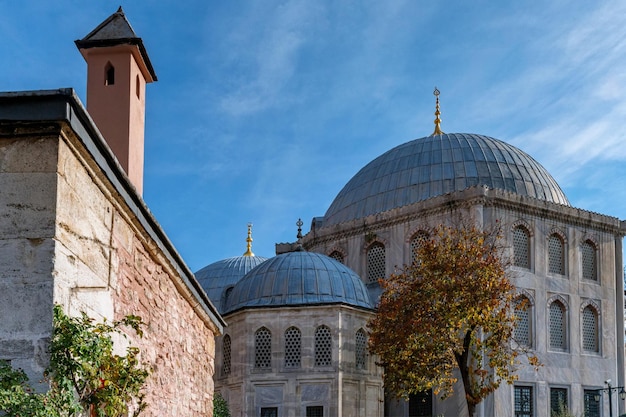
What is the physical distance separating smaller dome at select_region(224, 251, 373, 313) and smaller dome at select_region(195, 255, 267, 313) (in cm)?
601

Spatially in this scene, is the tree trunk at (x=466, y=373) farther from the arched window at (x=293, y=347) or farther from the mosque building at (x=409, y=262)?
the arched window at (x=293, y=347)

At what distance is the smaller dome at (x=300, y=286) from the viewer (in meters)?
25.8

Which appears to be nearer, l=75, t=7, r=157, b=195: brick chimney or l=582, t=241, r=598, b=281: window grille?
l=75, t=7, r=157, b=195: brick chimney

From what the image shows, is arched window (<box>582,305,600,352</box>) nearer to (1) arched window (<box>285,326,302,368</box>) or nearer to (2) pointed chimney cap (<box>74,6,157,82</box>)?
(1) arched window (<box>285,326,302,368</box>)

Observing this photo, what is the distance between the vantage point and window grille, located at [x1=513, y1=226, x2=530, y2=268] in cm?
2764

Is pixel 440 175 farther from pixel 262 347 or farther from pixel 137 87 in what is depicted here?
pixel 137 87

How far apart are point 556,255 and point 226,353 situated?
422 inches

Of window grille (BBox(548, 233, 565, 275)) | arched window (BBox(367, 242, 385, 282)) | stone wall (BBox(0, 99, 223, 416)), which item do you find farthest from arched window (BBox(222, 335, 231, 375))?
stone wall (BBox(0, 99, 223, 416))

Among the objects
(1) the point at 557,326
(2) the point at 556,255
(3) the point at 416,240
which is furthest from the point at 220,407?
(2) the point at 556,255

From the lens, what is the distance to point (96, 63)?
9.31 metres

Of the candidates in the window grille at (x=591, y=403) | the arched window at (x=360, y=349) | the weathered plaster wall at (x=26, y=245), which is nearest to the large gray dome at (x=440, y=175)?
the arched window at (x=360, y=349)

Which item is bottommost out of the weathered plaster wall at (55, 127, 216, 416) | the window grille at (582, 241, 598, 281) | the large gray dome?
the weathered plaster wall at (55, 127, 216, 416)

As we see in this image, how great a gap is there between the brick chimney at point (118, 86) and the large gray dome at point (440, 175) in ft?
69.3

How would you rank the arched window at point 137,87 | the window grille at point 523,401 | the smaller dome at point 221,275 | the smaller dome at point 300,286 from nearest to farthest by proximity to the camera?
the arched window at point 137,87 → the smaller dome at point 300,286 → the window grille at point 523,401 → the smaller dome at point 221,275
